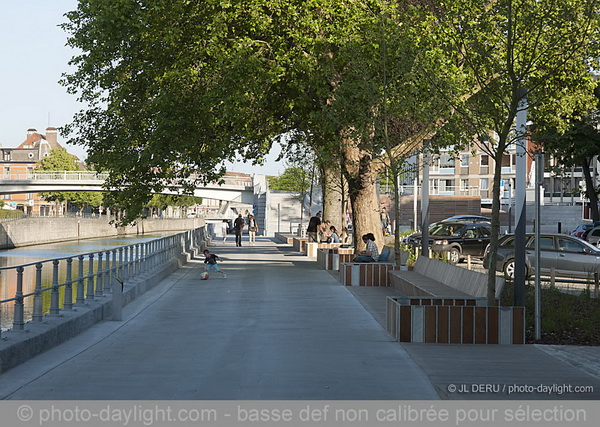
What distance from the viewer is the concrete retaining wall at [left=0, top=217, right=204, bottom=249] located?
212ft

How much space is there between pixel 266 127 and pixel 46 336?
1995 centimetres

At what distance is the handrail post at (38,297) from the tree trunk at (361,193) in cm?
1631

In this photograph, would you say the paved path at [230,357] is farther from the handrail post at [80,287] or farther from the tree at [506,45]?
the tree at [506,45]

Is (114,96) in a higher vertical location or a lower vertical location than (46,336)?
higher

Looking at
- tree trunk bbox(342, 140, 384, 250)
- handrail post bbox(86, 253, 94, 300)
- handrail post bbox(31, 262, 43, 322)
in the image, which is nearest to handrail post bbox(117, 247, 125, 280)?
handrail post bbox(86, 253, 94, 300)

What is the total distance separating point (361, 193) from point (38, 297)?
16.9m

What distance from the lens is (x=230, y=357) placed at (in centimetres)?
1020

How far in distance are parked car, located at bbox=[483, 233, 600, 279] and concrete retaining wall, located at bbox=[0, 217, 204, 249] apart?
36.1 m

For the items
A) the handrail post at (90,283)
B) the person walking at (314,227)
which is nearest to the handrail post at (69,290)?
the handrail post at (90,283)

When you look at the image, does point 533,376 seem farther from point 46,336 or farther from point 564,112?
point 564,112

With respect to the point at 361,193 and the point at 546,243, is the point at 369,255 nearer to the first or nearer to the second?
the point at 361,193

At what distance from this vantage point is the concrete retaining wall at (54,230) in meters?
64.5

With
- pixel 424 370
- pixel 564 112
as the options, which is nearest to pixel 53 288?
pixel 424 370
